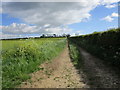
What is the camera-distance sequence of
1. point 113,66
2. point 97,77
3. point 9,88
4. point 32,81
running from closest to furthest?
point 9,88 < point 32,81 < point 97,77 < point 113,66

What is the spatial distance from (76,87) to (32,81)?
2.05 metres

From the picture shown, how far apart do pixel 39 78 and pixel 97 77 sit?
2.78 metres

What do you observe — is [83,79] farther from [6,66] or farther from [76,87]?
[6,66]

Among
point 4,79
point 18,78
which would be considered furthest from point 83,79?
point 4,79

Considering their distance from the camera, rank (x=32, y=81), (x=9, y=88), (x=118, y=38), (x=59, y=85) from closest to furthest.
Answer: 1. (x=9, y=88)
2. (x=59, y=85)
3. (x=32, y=81)
4. (x=118, y=38)

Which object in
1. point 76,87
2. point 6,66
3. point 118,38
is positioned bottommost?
point 76,87

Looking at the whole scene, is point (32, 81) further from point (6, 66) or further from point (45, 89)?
point (6, 66)

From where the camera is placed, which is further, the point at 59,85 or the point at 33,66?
the point at 33,66

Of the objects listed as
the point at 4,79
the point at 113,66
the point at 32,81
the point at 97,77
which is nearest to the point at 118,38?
the point at 113,66

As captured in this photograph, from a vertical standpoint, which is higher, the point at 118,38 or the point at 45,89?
the point at 118,38

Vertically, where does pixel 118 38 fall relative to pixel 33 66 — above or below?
above

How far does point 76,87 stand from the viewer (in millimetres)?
6574

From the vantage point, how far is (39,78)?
311 inches

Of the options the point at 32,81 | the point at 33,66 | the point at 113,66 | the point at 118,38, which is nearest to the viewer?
the point at 32,81
